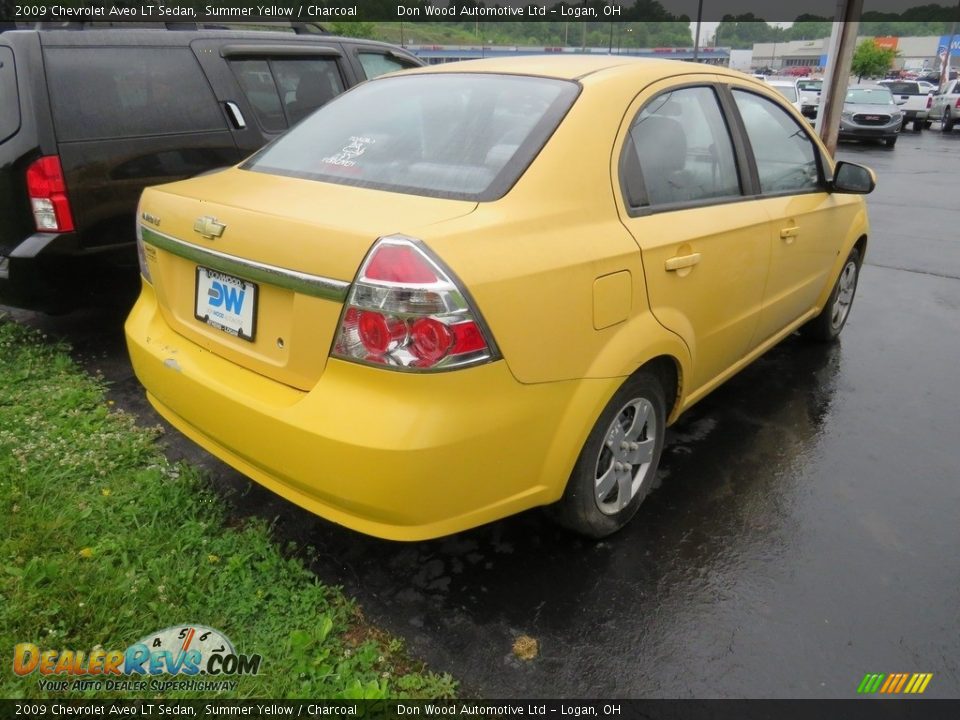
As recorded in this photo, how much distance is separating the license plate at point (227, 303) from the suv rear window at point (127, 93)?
207 cm

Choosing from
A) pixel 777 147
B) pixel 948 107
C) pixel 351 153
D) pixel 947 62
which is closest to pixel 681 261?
pixel 351 153

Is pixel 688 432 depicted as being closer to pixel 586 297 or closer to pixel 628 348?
pixel 628 348

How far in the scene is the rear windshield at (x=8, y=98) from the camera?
381 cm

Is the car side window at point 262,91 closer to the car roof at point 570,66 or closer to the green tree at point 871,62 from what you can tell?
the car roof at point 570,66

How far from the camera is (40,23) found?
4727 mm

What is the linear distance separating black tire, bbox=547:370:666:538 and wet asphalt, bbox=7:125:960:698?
0.14 meters

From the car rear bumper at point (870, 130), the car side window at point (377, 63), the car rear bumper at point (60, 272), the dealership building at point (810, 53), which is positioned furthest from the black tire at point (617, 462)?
the dealership building at point (810, 53)

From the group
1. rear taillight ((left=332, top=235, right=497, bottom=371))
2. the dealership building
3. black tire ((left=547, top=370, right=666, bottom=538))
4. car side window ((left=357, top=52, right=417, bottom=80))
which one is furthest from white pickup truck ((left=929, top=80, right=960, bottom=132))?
the dealership building

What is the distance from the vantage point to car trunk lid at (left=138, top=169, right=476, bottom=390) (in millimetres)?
2059

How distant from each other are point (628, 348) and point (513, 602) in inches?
37.1

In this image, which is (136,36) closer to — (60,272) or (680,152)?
(60,272)

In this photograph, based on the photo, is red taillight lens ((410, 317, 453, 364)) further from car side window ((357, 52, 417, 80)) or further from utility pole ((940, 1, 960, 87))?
utility pole ((940, 1, 960, 87))

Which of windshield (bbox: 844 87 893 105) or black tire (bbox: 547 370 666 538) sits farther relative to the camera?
windshield (bbox: 844 87 893 105)

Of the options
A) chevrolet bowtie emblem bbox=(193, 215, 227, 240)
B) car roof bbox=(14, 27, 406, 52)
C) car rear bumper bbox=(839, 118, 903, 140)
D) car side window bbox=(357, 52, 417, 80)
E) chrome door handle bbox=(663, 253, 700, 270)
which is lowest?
car rear bumper bbox=(839, 118, 903, 140)
